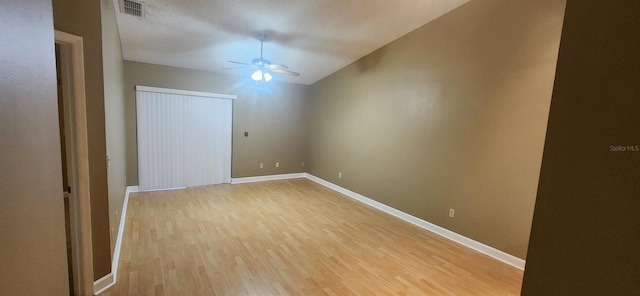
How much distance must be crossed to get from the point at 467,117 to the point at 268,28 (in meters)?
2.90

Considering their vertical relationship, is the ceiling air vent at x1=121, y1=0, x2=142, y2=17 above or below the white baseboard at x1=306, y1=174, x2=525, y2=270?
above

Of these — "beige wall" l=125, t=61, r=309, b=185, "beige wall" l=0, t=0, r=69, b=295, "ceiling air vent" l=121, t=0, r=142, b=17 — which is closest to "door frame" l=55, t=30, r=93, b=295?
"beige wall" l=0, t=0, r=69, b=295

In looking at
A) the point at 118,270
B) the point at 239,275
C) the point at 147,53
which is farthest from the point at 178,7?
the point at 239,275

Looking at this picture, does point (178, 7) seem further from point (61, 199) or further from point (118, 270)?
point (118, 270)

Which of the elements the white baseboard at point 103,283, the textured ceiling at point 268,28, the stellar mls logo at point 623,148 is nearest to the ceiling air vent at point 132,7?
the textured ceiling at point 268,28

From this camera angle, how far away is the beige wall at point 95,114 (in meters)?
1.66

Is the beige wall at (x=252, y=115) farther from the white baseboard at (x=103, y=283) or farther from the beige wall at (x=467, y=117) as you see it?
the white baseboard at (x=103, y=283)

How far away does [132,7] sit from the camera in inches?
109

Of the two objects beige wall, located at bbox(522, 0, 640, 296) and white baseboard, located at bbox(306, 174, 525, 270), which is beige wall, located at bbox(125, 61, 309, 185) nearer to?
white baseboard, located at bbox(306, 174, 525, 270)

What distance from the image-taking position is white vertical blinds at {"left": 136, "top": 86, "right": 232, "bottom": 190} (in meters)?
4.64

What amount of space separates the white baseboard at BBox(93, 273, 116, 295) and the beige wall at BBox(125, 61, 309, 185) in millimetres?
3234

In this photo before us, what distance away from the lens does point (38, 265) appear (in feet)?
2.50

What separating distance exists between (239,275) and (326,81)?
446cm

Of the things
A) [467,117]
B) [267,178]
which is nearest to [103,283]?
[467,117]
